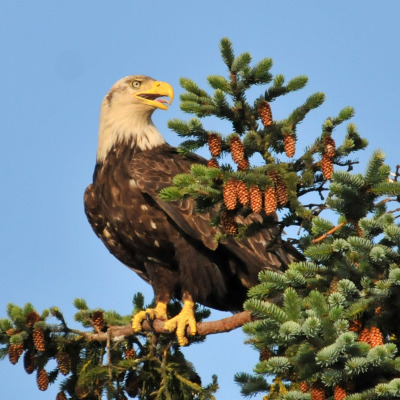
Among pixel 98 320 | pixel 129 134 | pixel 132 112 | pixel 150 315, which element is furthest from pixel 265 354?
pixel 132 112

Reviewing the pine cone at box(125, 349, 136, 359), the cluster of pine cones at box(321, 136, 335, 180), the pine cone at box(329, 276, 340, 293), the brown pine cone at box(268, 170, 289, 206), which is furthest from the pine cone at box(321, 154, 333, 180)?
the pine cone at box(125, 349, 136, 359)

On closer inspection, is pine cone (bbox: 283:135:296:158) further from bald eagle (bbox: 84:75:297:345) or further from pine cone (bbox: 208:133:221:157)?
bald eagle (bbox: 84:75:297:345)

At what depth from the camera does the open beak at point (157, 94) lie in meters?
7.92

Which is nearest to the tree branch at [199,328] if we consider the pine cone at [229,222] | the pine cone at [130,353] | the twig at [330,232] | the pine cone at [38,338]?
the pine cone at [130,353]

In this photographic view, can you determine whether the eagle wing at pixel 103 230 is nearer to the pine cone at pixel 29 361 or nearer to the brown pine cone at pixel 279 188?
the pine cone at pixel 29 361

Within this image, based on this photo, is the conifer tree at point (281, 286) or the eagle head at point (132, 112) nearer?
the conifer tree at point (281, 286)

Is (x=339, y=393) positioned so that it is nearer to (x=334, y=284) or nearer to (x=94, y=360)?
(x=334, y=284)

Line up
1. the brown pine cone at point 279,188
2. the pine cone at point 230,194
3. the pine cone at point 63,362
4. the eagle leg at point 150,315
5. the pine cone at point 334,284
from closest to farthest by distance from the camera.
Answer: the pine cone at point 334,284, the pine cone at point 230,194, the brown pine cone at point 279,188, the pine cone at point 63,362, the eagle leg at point 150,315

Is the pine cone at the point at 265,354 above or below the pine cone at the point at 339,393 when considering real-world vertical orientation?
above

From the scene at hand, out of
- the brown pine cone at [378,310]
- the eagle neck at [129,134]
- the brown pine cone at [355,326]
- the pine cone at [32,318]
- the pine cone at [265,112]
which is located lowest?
the brown pine cone at [355,326]

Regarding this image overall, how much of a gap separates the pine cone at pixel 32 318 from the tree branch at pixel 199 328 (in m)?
0.33

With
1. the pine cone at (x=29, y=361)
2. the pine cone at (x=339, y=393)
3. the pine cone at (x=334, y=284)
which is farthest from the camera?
the pine cone at (x=29, y=361)

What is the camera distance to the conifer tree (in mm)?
3752

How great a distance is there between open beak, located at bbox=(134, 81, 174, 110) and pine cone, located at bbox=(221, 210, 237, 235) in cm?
342
